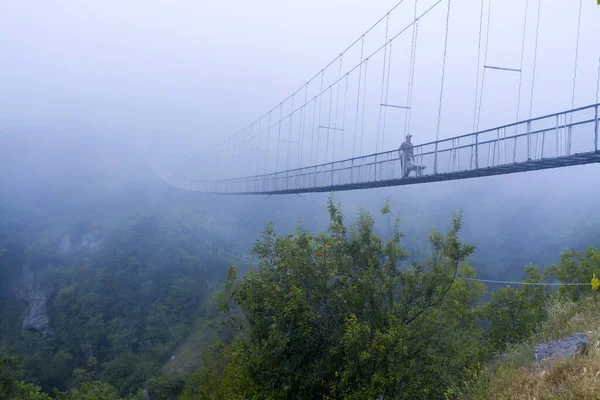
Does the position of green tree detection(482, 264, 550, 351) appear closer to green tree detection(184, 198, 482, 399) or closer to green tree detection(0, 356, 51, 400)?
green tree detection(184, 198, 482, 399)

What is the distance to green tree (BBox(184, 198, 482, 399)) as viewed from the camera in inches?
187

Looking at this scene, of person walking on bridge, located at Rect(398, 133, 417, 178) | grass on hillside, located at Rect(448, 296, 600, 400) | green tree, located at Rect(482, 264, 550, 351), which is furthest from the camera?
green tree, located at Rect(482, 264, 550, 351)

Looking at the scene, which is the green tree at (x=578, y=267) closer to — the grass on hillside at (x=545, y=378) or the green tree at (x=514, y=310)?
the green tree at (x=514, y=310)

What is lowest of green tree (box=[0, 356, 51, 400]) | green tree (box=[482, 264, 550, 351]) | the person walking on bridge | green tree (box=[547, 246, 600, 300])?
green tree (box=[0, 356, 51, 400])

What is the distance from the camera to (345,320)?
493cm

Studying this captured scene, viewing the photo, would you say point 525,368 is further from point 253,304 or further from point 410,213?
point 410,213

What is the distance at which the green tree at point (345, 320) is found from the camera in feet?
15.6

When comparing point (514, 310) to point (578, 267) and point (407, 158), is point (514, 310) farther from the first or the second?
point (407, 158)

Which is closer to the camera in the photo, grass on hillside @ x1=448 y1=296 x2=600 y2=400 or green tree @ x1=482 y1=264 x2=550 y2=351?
grass on hillside @ x1=448 y1=296 x2=600 y2=400

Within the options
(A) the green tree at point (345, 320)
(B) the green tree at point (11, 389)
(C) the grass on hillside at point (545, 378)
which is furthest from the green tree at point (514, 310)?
(B) the green tree at point (11, 389)

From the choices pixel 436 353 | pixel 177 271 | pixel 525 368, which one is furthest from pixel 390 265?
pixel 177 271

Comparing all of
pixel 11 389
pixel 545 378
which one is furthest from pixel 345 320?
pixel 11 389

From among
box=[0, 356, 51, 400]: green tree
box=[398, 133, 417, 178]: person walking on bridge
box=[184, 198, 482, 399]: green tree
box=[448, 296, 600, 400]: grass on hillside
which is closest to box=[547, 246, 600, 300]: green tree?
box=[398, 133, 417, 178]: person walking on bridge

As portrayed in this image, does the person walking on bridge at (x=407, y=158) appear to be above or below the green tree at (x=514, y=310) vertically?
above
